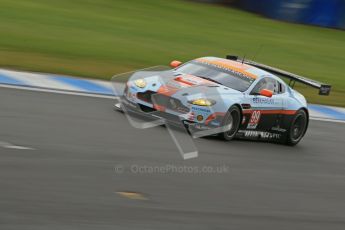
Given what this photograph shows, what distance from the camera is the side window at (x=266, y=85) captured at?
36.7 ft

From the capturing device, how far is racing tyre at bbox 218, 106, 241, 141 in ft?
34.1

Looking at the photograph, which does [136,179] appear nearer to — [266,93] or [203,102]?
[203,102]

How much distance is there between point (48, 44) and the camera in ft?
56.0

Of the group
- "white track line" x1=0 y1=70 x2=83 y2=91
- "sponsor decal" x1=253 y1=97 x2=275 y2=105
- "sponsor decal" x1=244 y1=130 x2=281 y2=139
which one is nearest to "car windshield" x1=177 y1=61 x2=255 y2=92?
"sponsor decal" x1=253 y1=97 x2=275 y2=105

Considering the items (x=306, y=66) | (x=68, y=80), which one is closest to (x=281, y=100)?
(x=68, y=80)

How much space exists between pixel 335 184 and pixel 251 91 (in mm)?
2373

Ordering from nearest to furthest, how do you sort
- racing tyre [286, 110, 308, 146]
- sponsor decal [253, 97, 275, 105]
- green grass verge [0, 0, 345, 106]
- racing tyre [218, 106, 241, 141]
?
racing tyre [218, 106, 241, 141] < sponsor decal [253, 97, 275, 105] < racing tyre [286, 110, 308, 146] < green grass verge [0, 0, 345, 106]

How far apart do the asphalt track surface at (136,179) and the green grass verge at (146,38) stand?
4.92 meters

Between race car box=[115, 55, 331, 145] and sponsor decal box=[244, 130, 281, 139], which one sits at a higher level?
race car box=[115, 55, 331, 145]

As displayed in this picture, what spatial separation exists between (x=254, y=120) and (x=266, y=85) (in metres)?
0.79

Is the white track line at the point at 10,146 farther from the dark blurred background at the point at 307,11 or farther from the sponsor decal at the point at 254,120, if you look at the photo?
the dark blurred background at the point at 307,11

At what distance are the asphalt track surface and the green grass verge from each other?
4.92 metres

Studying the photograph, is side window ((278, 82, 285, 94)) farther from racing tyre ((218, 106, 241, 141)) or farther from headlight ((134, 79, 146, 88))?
headlight ((134, 79, 146, 88))

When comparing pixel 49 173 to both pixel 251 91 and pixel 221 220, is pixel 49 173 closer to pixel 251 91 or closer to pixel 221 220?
pixel 221 220
